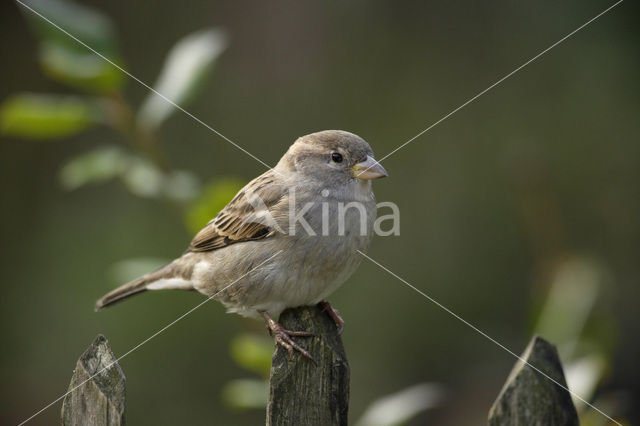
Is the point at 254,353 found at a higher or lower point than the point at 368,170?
lower

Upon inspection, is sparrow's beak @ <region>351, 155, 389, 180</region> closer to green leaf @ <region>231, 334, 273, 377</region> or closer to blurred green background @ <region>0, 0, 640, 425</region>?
green leaf @ <region>231, 334, 273, 377</region>

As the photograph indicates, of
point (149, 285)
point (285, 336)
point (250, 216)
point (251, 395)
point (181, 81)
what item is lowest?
point (251, 395)

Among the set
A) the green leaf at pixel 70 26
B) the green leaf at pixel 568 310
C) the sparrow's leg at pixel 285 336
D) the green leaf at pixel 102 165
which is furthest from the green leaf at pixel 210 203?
the green leaf at pixel 568 310

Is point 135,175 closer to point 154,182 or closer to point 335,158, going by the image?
point 154,182

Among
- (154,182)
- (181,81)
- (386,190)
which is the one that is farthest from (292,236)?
(386,190)

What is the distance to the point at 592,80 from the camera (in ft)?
16.4

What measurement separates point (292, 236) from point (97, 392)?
112cm

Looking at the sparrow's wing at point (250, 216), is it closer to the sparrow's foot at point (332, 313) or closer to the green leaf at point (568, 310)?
the sparrow's foot at point (332, 313)

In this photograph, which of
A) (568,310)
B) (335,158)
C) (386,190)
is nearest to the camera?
(335,158)

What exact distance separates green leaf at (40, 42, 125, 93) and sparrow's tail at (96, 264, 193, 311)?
41.8 inches

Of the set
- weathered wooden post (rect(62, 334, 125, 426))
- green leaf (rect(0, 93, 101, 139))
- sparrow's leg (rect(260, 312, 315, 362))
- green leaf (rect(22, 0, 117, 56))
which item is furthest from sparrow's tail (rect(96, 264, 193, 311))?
weathered wooden post (rect(62, 334, 125, 426))

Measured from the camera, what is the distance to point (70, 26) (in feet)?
8.05

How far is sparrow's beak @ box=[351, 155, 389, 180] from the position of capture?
3.00 m

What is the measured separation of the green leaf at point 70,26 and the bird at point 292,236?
36.0 inches
